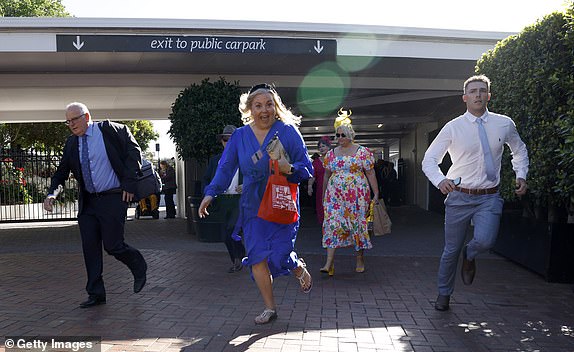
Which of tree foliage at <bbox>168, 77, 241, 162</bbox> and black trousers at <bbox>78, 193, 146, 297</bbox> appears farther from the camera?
tree foliage at <bbox>168, 77, 241, 162</bbox>

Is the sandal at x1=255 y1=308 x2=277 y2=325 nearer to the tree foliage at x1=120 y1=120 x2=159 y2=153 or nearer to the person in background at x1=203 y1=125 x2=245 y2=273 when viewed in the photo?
the person in background at x1=203 y1=125 x2=245 y2=273

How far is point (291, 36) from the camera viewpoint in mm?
8641

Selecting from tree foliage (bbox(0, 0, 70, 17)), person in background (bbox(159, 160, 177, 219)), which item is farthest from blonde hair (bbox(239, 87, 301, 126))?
tree foliage (bbox(0, 0, 70, 17))

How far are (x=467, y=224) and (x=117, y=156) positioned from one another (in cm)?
309

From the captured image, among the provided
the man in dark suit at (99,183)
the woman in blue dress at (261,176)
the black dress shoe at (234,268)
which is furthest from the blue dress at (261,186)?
the black dress shoe at (234,268)

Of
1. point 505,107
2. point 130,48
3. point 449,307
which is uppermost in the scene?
point 130,48

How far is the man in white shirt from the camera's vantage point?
161 inches

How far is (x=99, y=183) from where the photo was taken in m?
4.60

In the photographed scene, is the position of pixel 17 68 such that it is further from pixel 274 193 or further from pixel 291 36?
pixel 274 193

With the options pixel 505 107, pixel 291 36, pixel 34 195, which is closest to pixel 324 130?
pixel 34 195

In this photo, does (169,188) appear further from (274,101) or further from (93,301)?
(274,101)

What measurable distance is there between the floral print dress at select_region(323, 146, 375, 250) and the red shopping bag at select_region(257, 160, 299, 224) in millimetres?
2223

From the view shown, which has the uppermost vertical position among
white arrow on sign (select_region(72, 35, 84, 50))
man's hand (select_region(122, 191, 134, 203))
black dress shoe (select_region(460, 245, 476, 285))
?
white arrow on sign (select_region(72, 35, 84, 50))

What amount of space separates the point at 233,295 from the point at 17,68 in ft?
25.3
